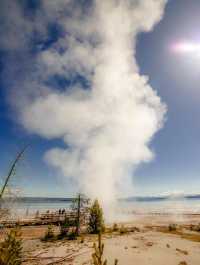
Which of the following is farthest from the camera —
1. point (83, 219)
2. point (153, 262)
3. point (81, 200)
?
point (83, 219)

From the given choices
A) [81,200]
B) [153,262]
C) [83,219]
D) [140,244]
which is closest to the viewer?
[153,262]

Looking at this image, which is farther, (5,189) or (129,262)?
(129,262)

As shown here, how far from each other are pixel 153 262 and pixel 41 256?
11321 millimetres

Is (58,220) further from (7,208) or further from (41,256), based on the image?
(7,208)

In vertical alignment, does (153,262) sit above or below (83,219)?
Answer: below

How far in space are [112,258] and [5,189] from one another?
43.8ft

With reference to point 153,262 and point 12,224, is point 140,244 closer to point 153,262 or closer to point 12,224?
point 153,262

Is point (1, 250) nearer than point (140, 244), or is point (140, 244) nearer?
point (1, 250)

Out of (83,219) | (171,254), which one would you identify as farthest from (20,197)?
(83,219)

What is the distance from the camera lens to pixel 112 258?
21.1m

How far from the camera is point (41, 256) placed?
71.9 feet

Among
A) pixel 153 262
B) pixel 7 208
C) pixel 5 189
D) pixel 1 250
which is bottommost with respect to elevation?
pixel 153 262

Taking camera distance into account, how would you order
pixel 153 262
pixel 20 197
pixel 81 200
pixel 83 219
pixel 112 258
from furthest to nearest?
pixel 83 219 < pixel 81 200 < pixel 112 258 < pixel 153 262 < pixel 20 197

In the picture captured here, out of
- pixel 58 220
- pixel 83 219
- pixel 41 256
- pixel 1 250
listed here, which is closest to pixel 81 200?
pixel 83 219
